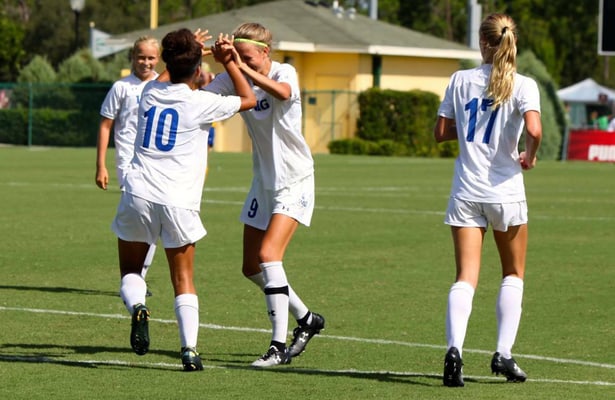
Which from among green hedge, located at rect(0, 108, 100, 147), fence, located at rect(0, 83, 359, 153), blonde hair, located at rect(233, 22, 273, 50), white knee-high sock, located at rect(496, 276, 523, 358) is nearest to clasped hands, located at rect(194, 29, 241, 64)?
blonde hair, located at rect(233, 22, 273, 50)

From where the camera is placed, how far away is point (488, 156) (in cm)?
793

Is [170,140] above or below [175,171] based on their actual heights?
above

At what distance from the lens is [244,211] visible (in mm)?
9102

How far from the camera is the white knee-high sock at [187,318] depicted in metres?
8.20

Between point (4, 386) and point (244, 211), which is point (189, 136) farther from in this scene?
point (4, 386)

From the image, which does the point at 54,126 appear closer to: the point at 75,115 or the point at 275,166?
the point at 75,115

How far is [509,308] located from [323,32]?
46.1m

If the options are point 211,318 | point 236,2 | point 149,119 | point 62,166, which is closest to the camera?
point 149,119

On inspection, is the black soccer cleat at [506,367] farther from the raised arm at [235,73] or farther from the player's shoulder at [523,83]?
the raised arm at [235,73]

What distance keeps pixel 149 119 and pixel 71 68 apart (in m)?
50.3

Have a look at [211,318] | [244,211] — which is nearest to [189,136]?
[244,211]

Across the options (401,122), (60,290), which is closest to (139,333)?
(60,290)

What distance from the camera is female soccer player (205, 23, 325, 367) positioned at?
869 cm

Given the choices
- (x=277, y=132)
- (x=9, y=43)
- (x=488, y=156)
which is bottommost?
(x=488, y=156)
